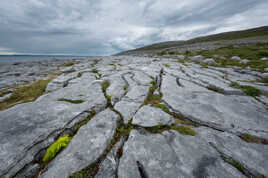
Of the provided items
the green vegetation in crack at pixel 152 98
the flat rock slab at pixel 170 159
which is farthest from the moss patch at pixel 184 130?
the green vegetation in crack at pixel 152 98

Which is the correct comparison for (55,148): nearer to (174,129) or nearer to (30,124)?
(30,124)

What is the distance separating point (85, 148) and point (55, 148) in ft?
1.95

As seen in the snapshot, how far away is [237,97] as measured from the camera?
4.04m

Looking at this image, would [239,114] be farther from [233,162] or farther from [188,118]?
[233,162]

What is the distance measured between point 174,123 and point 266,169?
1625 millimetres

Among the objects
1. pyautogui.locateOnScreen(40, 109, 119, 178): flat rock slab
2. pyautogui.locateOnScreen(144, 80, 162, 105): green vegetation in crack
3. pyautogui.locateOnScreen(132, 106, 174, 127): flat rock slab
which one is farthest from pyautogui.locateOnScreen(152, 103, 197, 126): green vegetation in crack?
pyautogui.locateOnScreen(40, 109, 119, 178): flat rock slab

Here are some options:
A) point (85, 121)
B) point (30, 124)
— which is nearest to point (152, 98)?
point (85, 121)

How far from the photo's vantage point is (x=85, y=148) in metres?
2.06

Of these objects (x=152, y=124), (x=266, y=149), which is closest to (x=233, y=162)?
(x=266, y=149)

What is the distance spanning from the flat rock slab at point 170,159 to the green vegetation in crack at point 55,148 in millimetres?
1325

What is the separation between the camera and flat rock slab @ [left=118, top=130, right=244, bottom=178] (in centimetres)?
166

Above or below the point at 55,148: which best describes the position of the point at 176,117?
below

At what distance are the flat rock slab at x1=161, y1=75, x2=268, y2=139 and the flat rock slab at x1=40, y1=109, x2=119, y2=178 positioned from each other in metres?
2.25

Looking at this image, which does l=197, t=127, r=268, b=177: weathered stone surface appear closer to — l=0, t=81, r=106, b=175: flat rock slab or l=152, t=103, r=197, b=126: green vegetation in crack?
l=152, t=103, r=197, b=126: green vegetation in crack
